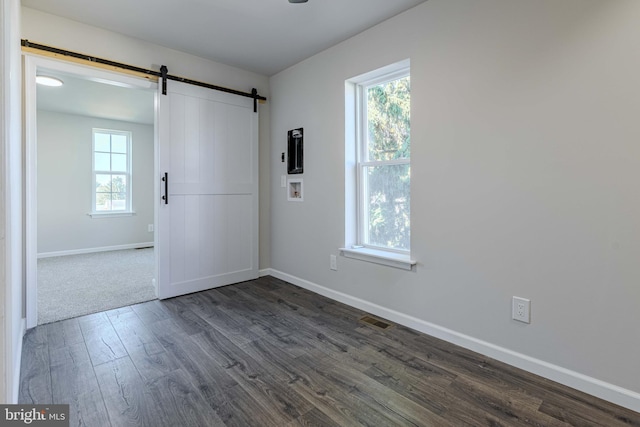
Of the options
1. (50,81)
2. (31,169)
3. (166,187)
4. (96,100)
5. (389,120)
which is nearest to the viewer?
(31,169)

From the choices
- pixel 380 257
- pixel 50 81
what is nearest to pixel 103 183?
pixel 50 81

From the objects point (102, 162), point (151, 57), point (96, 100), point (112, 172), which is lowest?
point (112, 172)

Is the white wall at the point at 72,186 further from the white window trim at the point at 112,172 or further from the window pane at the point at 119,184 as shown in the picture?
the window pane at the point at 119,184

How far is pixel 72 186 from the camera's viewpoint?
18.2ft

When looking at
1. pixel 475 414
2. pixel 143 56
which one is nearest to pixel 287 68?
pixel 143 56

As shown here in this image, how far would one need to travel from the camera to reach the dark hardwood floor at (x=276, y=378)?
1.55 meters

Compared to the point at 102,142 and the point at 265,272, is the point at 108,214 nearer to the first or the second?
the point at 102,142

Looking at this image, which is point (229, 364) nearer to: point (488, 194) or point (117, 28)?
point (488, 194)

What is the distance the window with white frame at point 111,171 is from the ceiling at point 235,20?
3712 mm

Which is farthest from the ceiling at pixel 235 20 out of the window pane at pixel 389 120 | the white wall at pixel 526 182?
the window pane at pixel 389 120

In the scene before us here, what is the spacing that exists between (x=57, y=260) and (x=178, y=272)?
3238mm

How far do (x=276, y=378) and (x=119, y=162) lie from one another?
228 inches

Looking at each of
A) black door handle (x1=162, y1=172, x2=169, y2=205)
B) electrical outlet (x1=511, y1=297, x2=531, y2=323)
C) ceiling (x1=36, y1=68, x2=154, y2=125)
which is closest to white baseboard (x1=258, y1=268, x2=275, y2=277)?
black door handle (x1=162, y1=172, x2=169, y2=205)

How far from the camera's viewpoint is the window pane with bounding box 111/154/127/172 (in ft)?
19.6
